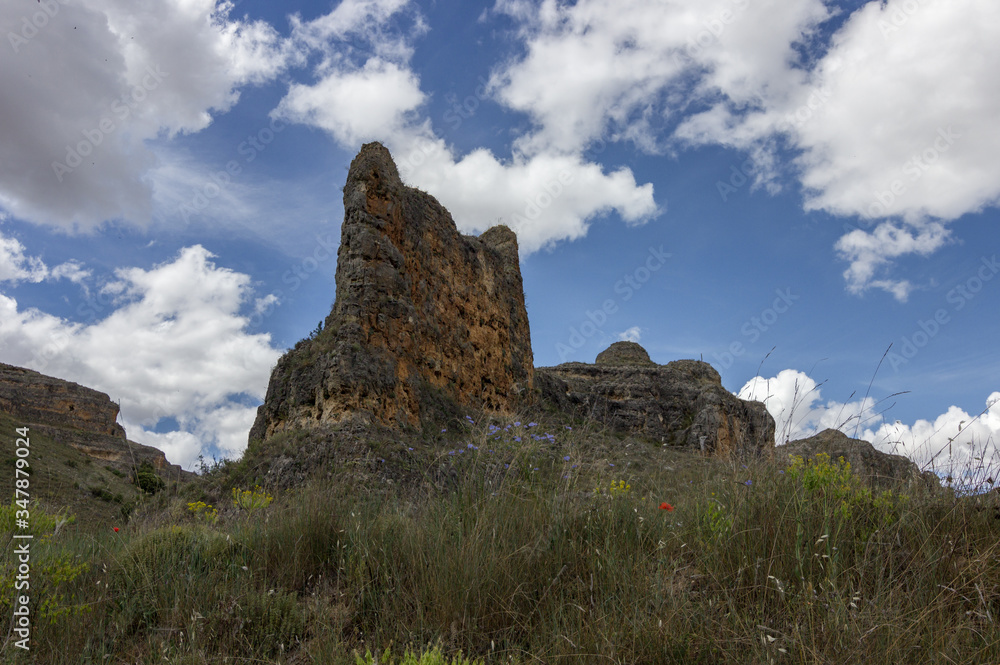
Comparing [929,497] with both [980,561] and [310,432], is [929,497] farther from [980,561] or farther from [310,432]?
[310,432]

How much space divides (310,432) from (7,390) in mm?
65980

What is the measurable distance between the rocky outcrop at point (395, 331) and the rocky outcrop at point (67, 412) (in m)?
43.4

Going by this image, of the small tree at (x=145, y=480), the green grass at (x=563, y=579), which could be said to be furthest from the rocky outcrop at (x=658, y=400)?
the green grass at (x=563, y=579)

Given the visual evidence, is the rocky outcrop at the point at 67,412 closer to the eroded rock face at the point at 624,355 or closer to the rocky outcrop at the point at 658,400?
the rocky outcrop at the point at 658,400

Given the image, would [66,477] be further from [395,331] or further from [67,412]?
[67,412]

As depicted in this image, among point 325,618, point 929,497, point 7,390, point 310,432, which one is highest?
point 7,390

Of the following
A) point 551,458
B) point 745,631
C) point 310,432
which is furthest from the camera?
point 310,432

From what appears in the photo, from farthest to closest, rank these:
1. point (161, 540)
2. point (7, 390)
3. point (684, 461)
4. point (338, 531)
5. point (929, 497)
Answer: point (7, 390)
point (684, 461)
point (161, 540)
point (338, 531)
point (929, 497)

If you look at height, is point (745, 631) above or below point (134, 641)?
above

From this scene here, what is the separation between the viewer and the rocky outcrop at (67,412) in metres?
56.8

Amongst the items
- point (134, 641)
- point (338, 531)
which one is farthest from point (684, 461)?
point (134, 641)

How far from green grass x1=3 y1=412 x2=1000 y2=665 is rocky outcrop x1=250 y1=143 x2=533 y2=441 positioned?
14.8 m

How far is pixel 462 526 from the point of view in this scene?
3.72 m

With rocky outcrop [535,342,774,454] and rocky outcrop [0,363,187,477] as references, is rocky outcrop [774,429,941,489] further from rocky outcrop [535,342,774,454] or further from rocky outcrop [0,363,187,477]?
rocky outcrop [0,363,187,477]
